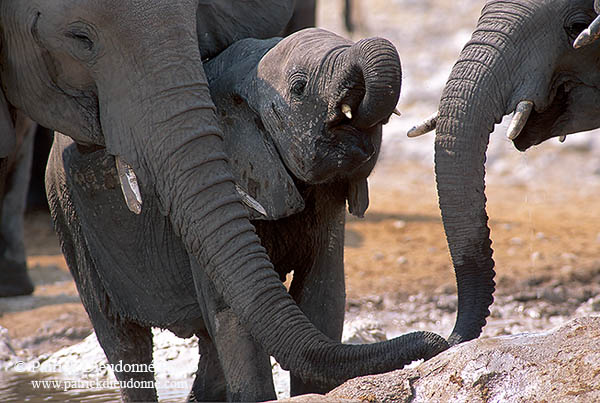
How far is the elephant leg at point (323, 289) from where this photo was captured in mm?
3512

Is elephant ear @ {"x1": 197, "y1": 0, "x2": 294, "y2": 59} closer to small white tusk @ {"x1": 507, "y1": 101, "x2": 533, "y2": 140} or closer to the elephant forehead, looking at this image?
the elephant forehead

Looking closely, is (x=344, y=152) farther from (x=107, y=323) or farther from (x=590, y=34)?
(x=107, y=323)

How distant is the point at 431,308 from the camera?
569cm

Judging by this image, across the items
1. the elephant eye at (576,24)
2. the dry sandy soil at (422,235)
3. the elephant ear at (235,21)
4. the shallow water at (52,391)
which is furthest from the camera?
the dry sandy soil at (422,235)

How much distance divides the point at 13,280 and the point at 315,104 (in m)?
3.89

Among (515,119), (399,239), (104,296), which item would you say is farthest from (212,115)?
(399,239)

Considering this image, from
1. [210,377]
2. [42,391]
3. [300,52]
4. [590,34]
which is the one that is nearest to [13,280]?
[42,391]

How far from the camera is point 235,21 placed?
145 inches

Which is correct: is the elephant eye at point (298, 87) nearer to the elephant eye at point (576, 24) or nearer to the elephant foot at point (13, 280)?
the elephant eye at point (576, 24)

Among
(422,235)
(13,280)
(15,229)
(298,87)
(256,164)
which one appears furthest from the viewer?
(422,235)

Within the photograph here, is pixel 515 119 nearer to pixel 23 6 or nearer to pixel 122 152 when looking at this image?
pixel 122 152

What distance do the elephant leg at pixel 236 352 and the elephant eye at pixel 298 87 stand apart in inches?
24.8

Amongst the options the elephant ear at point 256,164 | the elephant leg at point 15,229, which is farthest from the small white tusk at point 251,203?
the elephant leg at point 15,229

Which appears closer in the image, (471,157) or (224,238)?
(224,238)
